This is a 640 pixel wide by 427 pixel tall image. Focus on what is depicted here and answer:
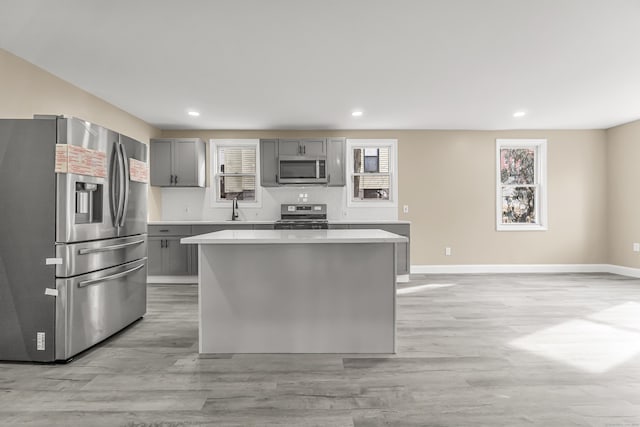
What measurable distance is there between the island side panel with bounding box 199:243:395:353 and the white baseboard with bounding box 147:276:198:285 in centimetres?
285

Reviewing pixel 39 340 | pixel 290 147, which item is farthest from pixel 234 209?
pixel 39 340

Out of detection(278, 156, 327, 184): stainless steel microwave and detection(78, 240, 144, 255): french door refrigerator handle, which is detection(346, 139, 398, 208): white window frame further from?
detection(78, 240, 144, 255): french door refrigerator handle

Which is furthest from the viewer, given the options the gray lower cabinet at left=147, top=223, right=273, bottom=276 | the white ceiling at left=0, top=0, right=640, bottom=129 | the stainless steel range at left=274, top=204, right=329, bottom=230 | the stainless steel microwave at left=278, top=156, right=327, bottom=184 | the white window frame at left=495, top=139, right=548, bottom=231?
the white window frame at left=495, top=139, right=548, bottom=231

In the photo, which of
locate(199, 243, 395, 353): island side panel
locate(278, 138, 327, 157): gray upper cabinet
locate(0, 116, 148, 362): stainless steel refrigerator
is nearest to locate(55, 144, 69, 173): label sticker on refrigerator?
locate(0, 116, 148, 362): stainless steel refrigerator

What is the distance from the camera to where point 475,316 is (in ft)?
11.9

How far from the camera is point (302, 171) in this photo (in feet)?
18.2

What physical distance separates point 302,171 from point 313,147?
44 centimetres

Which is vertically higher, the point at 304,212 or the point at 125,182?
the point at 125,182

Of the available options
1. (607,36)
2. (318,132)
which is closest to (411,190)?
(318,132)

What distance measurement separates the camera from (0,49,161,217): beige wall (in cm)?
310

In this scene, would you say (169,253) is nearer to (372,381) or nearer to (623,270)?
(372,381)

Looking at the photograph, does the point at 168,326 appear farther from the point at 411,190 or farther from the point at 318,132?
the point at 411,190

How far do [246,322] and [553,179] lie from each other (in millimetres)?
5989

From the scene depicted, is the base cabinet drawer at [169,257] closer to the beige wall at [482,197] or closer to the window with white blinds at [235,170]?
the window with white blinds at [235,170]
